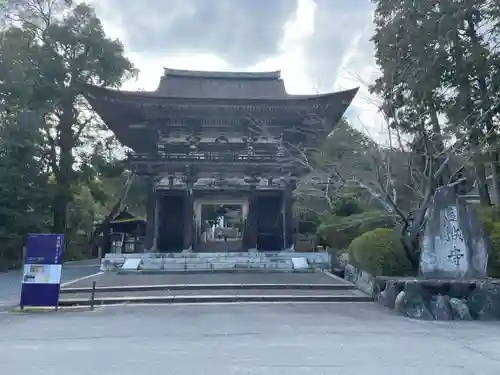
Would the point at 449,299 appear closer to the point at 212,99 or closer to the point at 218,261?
the point at 218,261

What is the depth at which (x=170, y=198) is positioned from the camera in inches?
771

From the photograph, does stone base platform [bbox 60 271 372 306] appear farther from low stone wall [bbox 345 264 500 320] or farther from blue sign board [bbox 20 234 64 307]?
low stone wall [bbox 345 264 500 320]

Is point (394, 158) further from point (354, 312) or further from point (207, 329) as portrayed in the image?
point (207, 329)

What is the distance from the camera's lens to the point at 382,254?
1149cm

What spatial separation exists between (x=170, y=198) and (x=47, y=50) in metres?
12.8

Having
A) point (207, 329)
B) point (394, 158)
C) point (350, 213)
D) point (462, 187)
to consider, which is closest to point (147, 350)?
point (207, 329)

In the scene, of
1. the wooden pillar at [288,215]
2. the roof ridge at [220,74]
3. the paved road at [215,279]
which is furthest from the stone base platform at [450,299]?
the roof ridge at [220,74]

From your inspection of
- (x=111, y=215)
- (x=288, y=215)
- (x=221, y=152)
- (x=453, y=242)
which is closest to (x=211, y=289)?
(x=453, y=242)

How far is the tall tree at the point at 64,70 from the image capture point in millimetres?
24453

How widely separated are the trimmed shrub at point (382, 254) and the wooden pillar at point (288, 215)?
21.1 feet

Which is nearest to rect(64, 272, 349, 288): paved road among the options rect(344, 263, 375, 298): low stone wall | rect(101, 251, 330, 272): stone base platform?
rect(344, 263, 375, 298): low stone wall

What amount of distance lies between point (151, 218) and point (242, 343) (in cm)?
1312

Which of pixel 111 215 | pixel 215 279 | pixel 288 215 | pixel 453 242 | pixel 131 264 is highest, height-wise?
pixel 111 215

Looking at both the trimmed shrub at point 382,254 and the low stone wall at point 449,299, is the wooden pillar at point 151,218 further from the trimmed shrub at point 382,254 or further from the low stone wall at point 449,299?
the low stone wall at point 449,299
